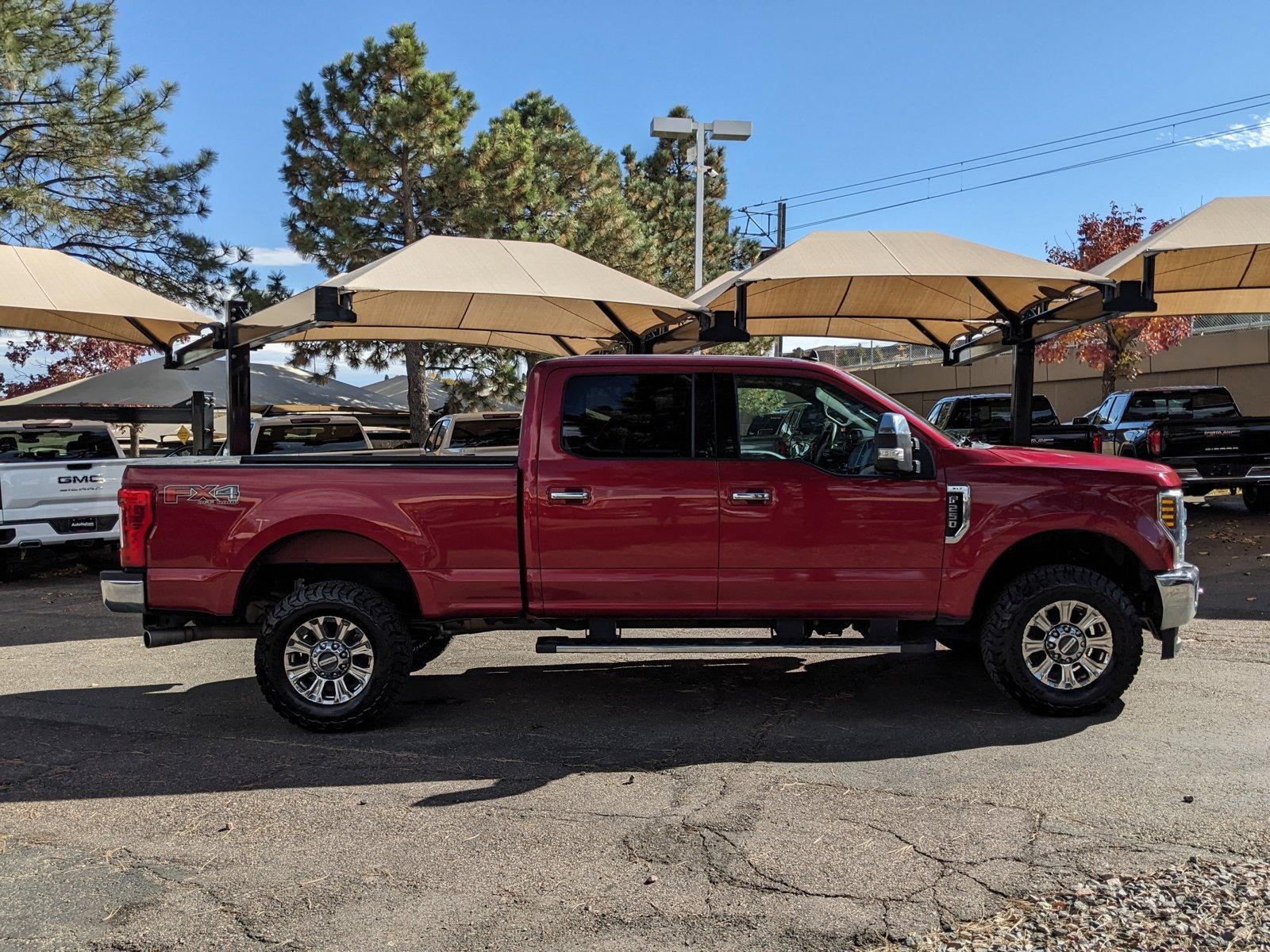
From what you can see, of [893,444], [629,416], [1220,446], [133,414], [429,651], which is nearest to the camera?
[893,444]

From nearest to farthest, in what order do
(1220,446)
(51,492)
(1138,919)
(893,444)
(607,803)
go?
(1138,919) → (607,803) → (893,444) → (51,492) → (1220,446)

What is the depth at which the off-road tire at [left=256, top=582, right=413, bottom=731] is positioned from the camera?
574 cm

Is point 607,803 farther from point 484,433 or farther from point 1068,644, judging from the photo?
point 484,433

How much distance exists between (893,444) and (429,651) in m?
3.63

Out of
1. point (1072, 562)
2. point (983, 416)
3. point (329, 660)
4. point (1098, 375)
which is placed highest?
point (1098, 375)

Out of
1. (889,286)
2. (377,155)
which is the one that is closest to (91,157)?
(377,155)

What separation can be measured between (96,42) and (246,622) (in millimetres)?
18425

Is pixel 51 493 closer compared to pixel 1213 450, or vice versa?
pixel 51 493

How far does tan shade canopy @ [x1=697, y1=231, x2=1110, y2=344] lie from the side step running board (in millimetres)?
6271

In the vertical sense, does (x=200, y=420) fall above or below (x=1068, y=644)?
above

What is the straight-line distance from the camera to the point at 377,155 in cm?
2130

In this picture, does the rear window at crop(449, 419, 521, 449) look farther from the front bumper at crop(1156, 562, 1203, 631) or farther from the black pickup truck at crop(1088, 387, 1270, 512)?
the front bumper at crop(1156, 562, 1203, 631)

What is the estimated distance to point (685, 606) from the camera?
5.81 meters

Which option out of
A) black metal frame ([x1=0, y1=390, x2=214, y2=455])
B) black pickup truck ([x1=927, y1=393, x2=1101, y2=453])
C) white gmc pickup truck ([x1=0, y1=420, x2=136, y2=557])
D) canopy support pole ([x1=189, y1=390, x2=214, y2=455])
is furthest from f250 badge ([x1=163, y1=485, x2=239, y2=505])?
black pickup truck ([x1=927, y1=393, x2=1101, y2=453])
